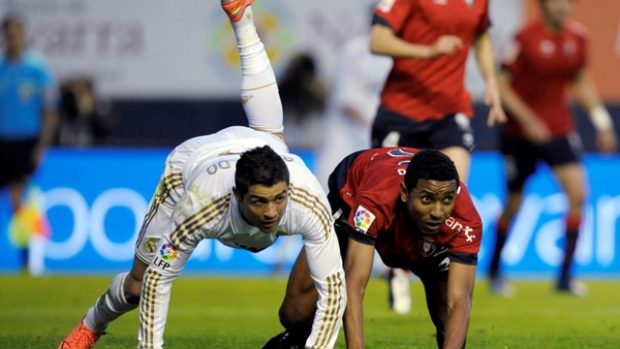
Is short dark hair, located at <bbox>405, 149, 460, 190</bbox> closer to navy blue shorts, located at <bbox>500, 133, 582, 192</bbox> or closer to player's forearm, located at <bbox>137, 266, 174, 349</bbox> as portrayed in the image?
player's forearm, located at <bbox>137, 266, 174, 349</bbox>

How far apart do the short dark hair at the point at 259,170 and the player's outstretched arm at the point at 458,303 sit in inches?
44.4

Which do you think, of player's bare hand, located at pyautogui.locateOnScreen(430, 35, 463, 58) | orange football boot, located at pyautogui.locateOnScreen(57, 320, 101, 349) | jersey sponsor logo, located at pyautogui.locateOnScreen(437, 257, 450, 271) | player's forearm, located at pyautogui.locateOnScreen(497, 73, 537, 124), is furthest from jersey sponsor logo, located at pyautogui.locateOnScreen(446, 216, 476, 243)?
player's forearm, located at pyautogui.locateOnScreen(497, 73, 537, 124)

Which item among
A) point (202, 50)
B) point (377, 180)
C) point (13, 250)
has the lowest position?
point (13, 250)

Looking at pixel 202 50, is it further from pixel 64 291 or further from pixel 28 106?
pixel 64 291

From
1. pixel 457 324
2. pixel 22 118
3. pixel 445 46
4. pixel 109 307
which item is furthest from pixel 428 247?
pixel 22 118

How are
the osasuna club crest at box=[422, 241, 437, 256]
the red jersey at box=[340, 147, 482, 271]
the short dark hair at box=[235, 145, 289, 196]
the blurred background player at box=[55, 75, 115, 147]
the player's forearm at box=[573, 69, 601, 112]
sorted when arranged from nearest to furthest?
the short dark hair at box=[235, 145, 289, 196]
the red jersey at box=[340, 147, 482, 271]
the osasuna club crest at box=[422, 241, 437, 256]
the player's forearm at box=[573, 69, 601, 112]
the blurred background player at box=[55, 75, 115, 147]

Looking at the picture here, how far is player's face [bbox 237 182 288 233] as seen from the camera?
293 inches

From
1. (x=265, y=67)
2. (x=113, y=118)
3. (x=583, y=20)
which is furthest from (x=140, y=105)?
(x=265, y=67)

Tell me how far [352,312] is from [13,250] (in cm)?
1040

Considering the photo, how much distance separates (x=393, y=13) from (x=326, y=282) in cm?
396

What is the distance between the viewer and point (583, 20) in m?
21.2

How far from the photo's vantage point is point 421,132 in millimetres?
11281

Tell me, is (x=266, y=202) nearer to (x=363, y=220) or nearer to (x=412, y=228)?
(x=363, y=220)

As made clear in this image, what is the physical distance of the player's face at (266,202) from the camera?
744 cm
